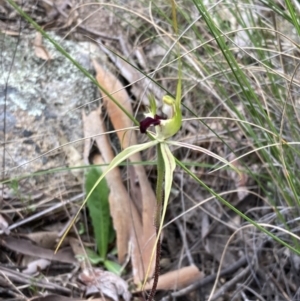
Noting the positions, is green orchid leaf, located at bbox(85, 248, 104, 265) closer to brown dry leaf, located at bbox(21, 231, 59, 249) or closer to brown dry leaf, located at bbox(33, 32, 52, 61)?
brown dry leaf, located at bbox(21, 231, 59, 249)

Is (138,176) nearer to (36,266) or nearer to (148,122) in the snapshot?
(36,266)

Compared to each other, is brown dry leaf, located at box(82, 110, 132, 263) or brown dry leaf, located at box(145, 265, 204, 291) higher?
brown dry leaf, located at box(82, 110, 132, 263)

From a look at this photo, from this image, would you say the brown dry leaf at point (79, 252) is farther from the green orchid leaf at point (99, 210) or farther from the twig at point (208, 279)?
the twig at point (208, 279)

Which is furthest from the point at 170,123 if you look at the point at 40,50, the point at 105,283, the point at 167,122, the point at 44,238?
the point at 40,50

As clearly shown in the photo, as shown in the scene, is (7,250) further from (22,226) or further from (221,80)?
(221,80)

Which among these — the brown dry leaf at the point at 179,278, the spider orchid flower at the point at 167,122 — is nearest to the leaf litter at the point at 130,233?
the brown dry leaf at the point at 179,278

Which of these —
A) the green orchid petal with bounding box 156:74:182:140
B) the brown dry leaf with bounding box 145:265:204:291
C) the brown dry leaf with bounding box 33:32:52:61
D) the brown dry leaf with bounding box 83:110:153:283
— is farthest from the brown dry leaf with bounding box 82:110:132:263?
the green orchid petal with bounding box 156:74:182:140
